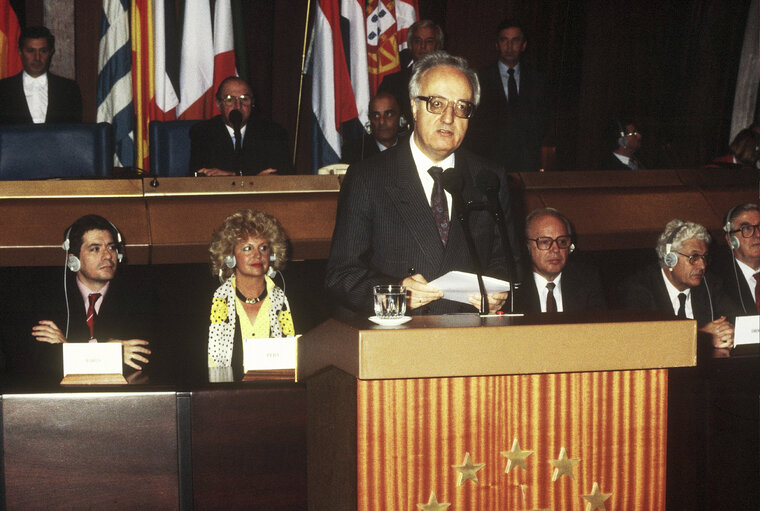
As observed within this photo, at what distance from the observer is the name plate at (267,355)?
7.72ft

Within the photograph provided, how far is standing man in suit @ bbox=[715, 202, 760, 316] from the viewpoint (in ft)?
12.2

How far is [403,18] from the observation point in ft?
20.3

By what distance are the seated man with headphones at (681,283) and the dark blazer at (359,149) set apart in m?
1.91

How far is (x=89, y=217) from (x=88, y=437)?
4.72ft

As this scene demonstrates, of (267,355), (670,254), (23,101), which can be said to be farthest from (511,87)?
(267,355)

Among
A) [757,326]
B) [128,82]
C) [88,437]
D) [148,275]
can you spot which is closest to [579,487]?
[88,437]

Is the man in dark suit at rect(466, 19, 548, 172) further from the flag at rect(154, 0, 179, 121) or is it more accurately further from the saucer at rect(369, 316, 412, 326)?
the saucer at rect(369, 316, 412, 326)

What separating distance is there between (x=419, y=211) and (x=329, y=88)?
157 inches

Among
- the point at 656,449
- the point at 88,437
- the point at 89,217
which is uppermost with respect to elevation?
the point at 89,217

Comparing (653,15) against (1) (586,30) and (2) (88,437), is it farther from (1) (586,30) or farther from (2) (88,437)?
(2) (88,437)

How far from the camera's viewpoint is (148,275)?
13.1 ft

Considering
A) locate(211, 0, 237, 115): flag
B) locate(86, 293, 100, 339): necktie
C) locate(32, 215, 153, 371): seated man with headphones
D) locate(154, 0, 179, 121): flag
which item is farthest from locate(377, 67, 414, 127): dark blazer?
locate(86, 293, 100, 339): necktie

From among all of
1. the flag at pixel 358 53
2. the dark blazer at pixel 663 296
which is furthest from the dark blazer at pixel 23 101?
the dark blazer at pixel 663 296

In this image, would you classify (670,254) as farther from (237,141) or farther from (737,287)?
(237,141)
